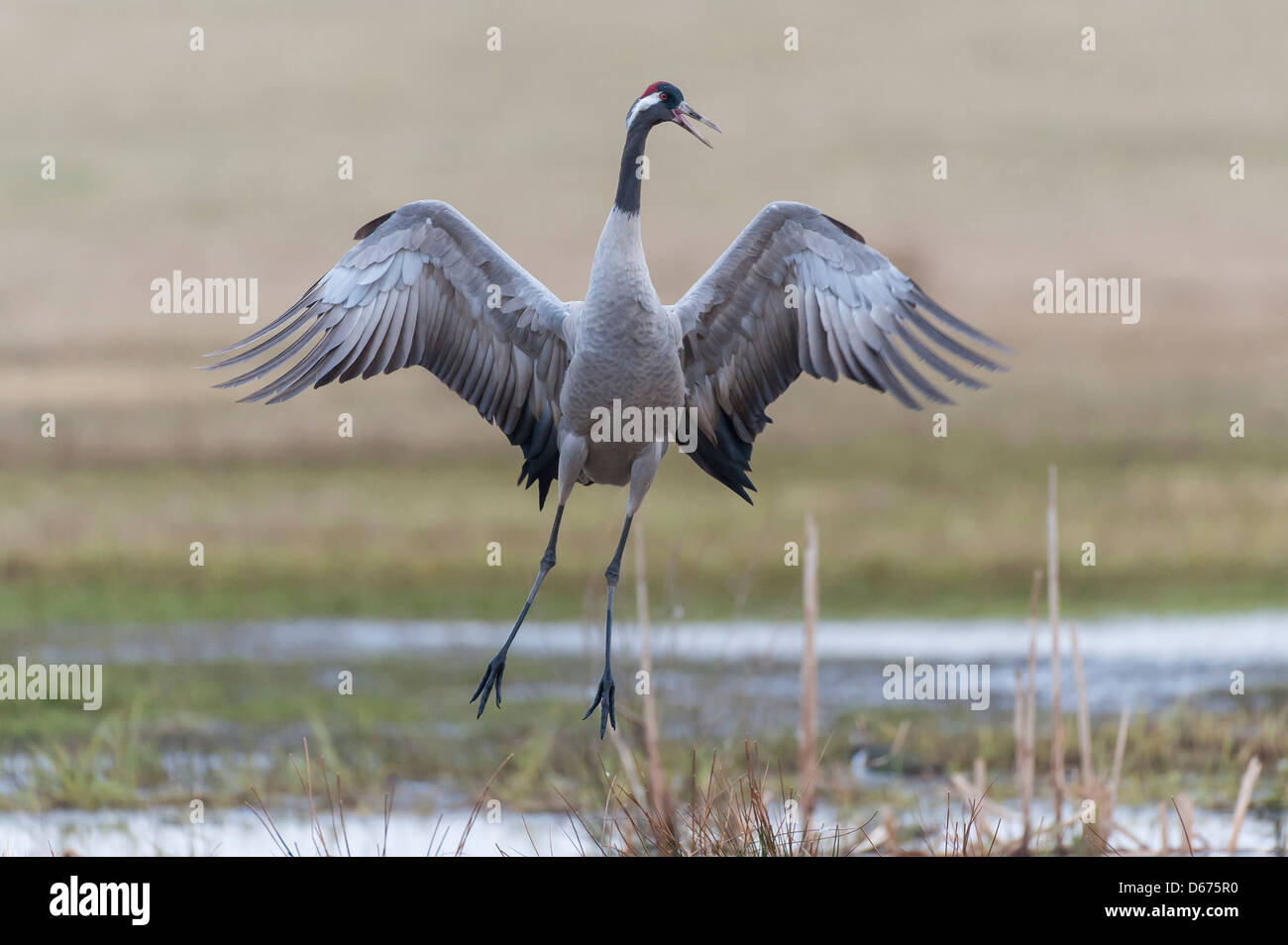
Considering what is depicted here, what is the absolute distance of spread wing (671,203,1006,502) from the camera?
18.6 feet

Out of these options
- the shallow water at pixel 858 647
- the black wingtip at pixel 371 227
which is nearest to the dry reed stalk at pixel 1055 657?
the black wingtip at pixel 371 227

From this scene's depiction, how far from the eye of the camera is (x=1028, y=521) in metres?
20.0

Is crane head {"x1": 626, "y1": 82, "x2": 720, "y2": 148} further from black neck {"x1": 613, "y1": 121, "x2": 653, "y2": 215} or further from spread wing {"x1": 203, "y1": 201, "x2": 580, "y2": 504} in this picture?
spread wing {"x1": 203, "y1": 201, "x2": 580, "y2": 504}

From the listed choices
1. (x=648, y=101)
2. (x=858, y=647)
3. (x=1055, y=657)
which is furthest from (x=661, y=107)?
(x=858, y=647)

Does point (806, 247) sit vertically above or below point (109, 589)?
above

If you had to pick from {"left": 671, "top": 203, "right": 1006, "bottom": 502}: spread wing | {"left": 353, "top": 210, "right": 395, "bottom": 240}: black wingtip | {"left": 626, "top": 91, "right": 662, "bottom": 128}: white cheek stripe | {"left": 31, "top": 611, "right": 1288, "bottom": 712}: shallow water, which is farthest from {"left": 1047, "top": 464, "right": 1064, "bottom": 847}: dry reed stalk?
{"left": 31, "top": 611, "right": 1288, "bottom": 712}: shallow water

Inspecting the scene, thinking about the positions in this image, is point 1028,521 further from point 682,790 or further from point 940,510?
point 682,790

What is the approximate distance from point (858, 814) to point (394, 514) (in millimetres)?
11700

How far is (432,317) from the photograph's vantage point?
19.3ft

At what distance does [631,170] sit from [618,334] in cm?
61

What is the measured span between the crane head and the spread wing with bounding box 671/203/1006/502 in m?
0.58

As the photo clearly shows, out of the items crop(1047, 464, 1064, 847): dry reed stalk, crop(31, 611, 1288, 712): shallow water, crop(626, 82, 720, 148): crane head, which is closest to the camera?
crop(626, 82, 720, 148): crane head

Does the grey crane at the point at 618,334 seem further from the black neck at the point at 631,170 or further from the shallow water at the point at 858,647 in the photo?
the shallow water at the point at 858,647
